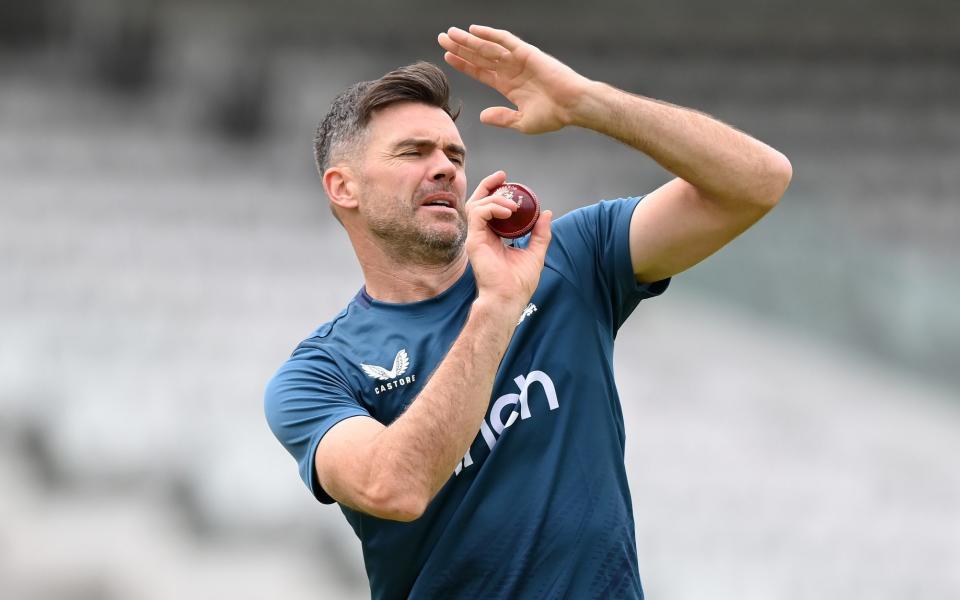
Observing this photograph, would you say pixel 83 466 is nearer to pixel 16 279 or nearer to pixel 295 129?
pixel 16 279

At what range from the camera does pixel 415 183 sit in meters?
3.28

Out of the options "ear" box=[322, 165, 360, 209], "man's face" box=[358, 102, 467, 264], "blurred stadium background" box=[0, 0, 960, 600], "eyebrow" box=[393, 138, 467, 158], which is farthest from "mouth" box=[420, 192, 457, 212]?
"blurred stadium background" box=[0, 0, 960, 600]

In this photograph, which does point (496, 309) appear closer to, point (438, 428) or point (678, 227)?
point (438, 428)

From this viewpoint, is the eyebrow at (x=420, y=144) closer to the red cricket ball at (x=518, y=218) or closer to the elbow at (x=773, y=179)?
the red cricket ball at (x=518, y=218)

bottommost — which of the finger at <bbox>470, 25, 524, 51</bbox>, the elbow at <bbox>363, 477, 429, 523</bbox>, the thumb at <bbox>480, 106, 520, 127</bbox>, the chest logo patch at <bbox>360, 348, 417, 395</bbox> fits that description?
the elbow at <bbox>363, 477, 429, 523</bbox>

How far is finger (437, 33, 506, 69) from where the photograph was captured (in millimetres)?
2928

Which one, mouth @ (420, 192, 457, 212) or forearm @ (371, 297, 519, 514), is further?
mouth @ (420, 192, 457, 212)

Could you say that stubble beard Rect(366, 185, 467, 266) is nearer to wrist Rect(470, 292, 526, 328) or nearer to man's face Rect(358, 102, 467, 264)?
man's face Rect(358, 102, 467, 264)

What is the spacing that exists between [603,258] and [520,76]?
56 cm

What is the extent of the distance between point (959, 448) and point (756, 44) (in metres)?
2.96

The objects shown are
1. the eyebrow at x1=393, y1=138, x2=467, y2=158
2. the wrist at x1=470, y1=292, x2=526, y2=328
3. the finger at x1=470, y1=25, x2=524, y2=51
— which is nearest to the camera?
the wrist at x1=470, y1=292, x2=526, y2=328

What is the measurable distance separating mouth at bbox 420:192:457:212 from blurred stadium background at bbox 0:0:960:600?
4087 mm

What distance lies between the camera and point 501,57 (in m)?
2.93

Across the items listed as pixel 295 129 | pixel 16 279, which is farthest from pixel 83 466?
pixel 295 129
